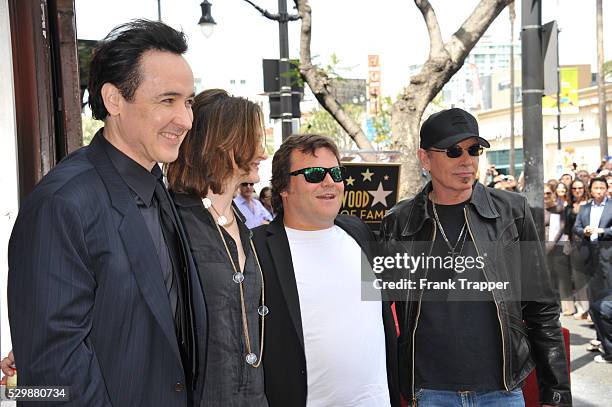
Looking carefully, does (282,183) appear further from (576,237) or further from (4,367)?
(576,237)

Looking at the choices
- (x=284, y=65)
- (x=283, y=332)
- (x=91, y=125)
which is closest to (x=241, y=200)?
(x=284, y=65)

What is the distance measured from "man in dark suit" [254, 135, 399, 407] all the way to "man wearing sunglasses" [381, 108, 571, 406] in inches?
8.0

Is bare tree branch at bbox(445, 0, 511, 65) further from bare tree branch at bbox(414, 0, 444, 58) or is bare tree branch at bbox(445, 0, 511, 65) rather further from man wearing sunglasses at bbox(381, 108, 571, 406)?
man wearing sunglasses at bbox(381, 108, 571, 406)

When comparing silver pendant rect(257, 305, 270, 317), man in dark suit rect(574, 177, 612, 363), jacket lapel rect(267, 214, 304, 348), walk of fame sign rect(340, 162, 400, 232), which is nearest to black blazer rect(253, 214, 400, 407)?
jacket lapel rect(267, 214, 304, 348)

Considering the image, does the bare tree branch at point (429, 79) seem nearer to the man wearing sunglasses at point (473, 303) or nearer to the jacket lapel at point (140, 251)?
the man wearing sunglasses at point (473, 303)

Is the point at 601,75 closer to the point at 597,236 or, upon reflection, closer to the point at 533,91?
the point at 597,236

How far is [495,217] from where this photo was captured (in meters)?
3.14

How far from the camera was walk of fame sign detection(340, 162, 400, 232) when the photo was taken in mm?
6309

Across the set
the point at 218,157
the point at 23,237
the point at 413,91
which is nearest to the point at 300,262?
the point at 218,157

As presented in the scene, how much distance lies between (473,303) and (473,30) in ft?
18.5

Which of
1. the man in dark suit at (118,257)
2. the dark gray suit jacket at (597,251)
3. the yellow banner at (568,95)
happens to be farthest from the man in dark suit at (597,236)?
the yellow banner at (568,95)

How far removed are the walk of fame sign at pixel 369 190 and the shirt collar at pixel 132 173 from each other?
14.2 feet

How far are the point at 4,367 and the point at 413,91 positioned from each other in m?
6.39

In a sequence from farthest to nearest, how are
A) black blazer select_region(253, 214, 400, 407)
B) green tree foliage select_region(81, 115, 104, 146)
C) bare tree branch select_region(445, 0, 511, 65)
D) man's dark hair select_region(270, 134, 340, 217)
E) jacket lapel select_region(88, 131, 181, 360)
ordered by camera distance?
bare tree branch select_region(445, 0, 511, 65), man's dark hair select_region(270, 134, 340, 217), black blazer select_region(253, 214, 400, 407), green tree foliage select_region(81, 115, 104, 146), jacket lapel select_region(88, 131, 181, 360)
